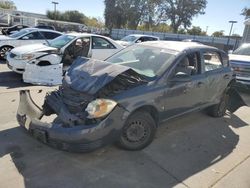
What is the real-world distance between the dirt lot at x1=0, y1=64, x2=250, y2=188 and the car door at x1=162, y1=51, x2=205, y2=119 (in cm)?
57

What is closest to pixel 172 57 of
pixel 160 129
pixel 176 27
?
pixel 160 129

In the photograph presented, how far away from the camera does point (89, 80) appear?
3984mm

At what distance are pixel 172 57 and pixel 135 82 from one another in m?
0.93

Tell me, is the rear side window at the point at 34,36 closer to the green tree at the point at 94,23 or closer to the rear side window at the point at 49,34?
the rear side window at the point at 49,34

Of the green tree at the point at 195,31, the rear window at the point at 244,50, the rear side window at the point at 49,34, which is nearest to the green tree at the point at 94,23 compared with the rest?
the green tree at the point at 195,31

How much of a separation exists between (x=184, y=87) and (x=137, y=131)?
1.22 m

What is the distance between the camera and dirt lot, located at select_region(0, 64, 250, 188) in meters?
3.36

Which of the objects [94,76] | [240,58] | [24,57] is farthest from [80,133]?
[240,58]

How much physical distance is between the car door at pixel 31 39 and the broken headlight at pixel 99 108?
8643 mm

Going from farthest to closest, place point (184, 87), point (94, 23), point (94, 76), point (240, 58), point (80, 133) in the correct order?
1. point (94, 23)
2. point (240, 58)
3. point (184, 87)
4. point (94, 76)
5. point (80, 133)

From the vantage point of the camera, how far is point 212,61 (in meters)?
5.60

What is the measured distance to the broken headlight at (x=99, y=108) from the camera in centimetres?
349

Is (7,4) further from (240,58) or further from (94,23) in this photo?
(240,58)

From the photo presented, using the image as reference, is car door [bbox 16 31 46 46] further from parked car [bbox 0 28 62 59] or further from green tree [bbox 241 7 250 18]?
green tree [bbox 241 7 250 18]
